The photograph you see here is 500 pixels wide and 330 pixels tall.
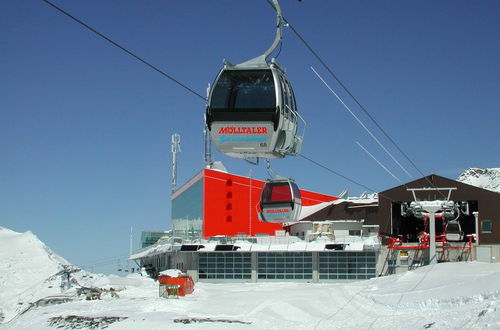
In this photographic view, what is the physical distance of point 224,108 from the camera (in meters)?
16.8

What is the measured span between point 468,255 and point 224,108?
43435 millimetres

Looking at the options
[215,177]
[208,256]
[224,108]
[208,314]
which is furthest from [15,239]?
[224,108]

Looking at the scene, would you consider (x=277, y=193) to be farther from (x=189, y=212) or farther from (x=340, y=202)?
(x=189, y=212)

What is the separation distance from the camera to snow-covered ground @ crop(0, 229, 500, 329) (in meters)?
27.5

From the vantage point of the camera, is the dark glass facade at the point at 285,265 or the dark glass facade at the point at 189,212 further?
the dark glass facade at the point at 189,212

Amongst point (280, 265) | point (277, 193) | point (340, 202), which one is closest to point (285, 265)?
point (280, 265)

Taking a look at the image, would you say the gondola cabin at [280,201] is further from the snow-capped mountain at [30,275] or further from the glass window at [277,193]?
the snow-capped mountain at [30,275]

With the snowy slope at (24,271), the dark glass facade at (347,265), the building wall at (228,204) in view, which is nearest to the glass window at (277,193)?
the snowy slope at (24,271)

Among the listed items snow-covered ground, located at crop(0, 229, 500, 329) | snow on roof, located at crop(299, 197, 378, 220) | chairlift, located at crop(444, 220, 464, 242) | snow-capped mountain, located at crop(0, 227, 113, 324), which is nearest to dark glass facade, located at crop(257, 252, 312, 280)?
chairlift, located at crop(444, 220, 464, 242)

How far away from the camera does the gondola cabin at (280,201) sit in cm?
2352

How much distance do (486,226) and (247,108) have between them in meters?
44.7

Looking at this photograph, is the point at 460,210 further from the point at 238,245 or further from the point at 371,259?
the point at 238,245

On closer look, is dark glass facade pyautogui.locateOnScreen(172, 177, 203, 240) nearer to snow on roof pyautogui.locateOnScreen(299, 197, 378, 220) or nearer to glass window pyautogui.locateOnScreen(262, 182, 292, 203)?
snow on roof pyautogui.locateOnScreen(299, 197, 378, 220)

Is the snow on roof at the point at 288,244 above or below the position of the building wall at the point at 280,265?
above
